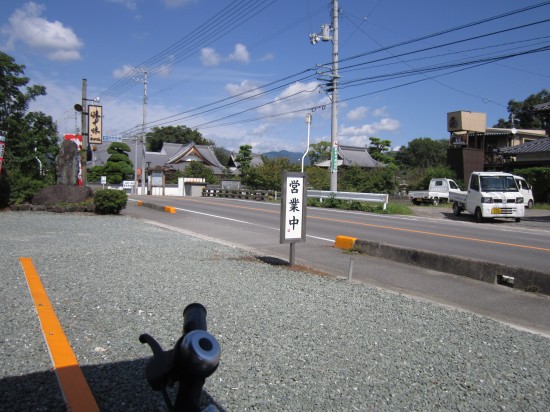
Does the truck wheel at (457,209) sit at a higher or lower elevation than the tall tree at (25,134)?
lower

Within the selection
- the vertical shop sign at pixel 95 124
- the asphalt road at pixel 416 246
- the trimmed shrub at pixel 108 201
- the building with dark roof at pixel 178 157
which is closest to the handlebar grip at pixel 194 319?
the asphalt road at pixel 416 246

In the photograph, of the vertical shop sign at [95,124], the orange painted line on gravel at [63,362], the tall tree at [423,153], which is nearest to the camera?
the orange painted line on gravel at [63,362]

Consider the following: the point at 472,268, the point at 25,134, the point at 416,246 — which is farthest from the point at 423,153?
the point at 472,268

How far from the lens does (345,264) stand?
30.1 ft

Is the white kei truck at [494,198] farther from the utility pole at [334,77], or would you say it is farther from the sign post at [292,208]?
the sign post at [292,208]

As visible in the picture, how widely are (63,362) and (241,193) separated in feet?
114

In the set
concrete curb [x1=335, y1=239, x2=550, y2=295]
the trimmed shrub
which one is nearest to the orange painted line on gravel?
concrete curb [x1=335, y1=239, x2=550, y2=295]

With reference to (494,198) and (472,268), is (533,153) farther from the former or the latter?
(472,268)

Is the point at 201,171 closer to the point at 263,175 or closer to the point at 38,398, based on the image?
the point at 263,175

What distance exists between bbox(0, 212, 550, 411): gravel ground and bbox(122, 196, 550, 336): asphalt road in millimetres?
997

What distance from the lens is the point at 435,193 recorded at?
103 feet

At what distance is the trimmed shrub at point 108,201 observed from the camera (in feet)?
59.2

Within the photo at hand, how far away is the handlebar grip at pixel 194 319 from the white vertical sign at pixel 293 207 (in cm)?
641

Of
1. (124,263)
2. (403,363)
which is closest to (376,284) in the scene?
(403,363)
